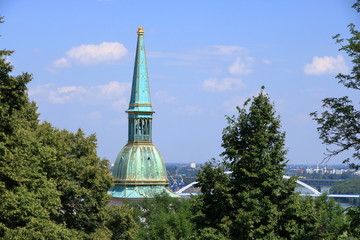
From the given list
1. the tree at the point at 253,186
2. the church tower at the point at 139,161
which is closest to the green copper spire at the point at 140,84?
the church tower at the point at 139,161

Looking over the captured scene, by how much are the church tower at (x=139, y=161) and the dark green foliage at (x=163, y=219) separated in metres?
6.63

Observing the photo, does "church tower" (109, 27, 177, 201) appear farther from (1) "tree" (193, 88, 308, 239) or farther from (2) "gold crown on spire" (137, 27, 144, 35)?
(1) "tree" (193, 88, 308, 239)

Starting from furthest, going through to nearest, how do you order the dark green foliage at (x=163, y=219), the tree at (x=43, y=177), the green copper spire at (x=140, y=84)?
the green copper spire at (x=140, y=84) → the dark green foliage at (x=163, y=219) → the tree at (x=43, y=177)

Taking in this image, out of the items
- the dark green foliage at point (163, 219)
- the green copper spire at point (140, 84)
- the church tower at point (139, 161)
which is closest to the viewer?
the dark green foliage at point (163, 219)

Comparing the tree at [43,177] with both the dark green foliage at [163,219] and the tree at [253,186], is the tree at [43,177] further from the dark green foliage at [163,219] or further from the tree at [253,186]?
the tree at [253,186]

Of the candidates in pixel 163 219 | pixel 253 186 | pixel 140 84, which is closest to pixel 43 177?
pixel 253 186

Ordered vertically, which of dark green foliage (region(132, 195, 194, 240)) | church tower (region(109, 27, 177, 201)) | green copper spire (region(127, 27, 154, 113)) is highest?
green copper spire (region(127, 27, 154, 113))

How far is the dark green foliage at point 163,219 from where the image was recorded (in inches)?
2272

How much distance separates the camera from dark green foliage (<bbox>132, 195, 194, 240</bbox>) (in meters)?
57.7

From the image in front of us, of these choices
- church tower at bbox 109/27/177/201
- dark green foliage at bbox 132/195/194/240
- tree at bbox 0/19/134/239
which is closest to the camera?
tree at bbox 0/19/134/239

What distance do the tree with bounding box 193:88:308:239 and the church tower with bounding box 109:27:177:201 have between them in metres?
37.7

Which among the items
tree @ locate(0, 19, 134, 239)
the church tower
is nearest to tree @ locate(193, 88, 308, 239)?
tree @ locate(0, 19, 134, 239)

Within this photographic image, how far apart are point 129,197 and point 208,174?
36.2 m

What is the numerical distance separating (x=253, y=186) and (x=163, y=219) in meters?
19.3
